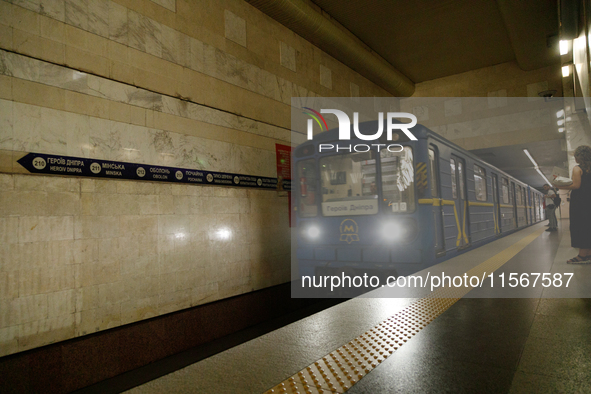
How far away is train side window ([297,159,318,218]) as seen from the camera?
226 inches

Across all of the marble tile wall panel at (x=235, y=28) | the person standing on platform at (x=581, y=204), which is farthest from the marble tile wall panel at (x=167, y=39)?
the person standing on platform at (x=581, y=204)

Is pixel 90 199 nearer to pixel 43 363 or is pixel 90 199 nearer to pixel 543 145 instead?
pixel 43 363

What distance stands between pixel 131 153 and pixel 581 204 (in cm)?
529

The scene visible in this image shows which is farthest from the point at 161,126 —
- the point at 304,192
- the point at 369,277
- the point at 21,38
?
the point at 369,277

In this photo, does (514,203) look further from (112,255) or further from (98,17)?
(98,17)

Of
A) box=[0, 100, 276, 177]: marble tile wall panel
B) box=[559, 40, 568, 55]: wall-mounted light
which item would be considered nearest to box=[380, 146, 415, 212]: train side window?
box=[0, 100, 276, 177]: marble tile wall panel

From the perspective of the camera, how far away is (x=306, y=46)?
7.65m

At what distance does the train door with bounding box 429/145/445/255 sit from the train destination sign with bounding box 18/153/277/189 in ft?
9.29

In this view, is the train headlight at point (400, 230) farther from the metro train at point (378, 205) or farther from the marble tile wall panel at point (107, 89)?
the marble tile wall panel at point (107, 89)

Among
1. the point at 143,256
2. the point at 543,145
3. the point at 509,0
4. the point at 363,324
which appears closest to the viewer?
the point at 363,324

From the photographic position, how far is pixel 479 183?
7730 millimetres

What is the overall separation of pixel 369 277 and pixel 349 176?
1.48 meters

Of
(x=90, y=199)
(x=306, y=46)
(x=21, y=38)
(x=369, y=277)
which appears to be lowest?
(x=369, y=277)

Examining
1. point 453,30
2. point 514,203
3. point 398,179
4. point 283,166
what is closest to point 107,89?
point 283,166
